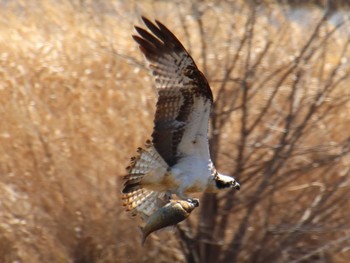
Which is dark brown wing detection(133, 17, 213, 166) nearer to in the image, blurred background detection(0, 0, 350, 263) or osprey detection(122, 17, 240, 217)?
osprey detection(122, 17, 240, 217)

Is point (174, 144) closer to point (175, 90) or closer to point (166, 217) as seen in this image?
point (175, 90)

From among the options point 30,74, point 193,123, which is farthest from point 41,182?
point 193,123

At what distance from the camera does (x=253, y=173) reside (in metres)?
7.64

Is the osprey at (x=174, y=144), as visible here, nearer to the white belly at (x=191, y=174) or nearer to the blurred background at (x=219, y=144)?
the white belly at (x=191, y=174)

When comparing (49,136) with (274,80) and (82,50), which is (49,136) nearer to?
(82,50)

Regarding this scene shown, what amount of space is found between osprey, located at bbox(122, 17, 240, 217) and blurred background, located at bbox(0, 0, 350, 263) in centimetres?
134

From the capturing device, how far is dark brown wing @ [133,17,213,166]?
229 inches

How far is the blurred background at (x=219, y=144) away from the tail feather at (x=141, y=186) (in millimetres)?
1369

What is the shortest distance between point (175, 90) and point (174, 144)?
37 centimetres

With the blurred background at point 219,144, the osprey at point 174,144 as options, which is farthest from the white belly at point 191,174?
the blurred background at point 219,144

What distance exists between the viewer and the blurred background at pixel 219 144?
301 inches

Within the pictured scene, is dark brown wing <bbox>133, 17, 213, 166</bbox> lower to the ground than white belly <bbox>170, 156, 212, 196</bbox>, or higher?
→ higher

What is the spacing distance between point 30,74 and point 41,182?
3.25 ft

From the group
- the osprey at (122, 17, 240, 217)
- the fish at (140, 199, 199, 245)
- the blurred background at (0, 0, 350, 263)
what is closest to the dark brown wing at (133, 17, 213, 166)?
the osprey at (122, 17, 240, 217)
